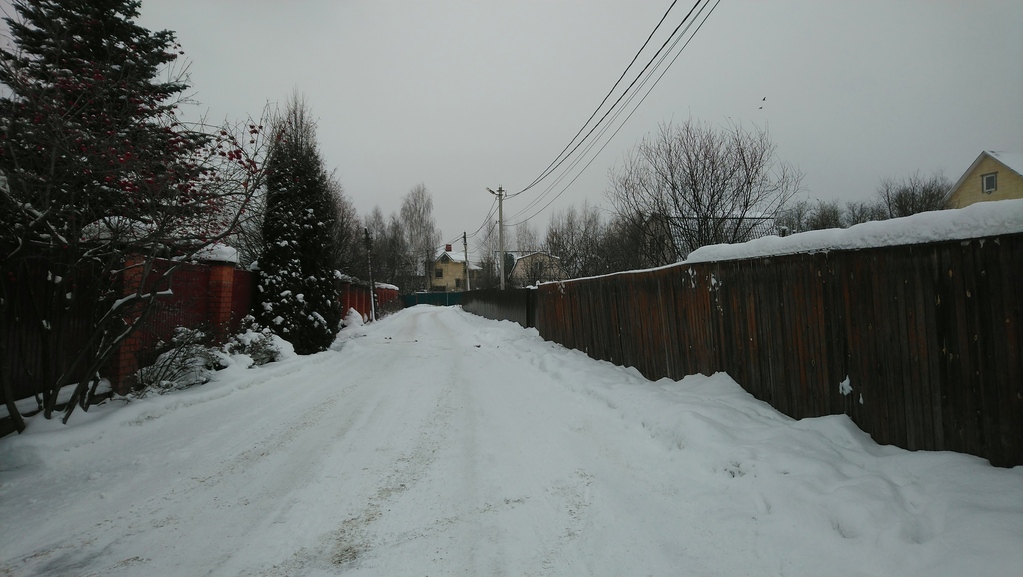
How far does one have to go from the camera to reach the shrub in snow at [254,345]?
881cm

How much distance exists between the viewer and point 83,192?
4418mm

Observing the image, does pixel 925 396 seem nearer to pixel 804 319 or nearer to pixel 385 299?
pixel 804 319

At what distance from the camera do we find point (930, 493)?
2588 mm

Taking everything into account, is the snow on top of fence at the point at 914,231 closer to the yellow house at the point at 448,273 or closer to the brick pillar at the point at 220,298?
the brick pillar at the point at 220,298

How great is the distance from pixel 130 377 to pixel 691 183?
10.8 metres

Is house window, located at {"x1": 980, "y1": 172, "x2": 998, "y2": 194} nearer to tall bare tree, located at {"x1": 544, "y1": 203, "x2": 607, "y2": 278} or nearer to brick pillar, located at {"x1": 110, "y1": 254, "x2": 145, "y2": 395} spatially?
tall bare tree, located at {"x1": 544, "y1": 203, "x2": 607, "y2": 278}

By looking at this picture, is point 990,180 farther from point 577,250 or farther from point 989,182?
point 577,250

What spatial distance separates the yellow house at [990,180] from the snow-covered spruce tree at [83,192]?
1256 inches

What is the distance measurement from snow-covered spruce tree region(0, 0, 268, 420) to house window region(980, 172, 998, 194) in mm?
35567

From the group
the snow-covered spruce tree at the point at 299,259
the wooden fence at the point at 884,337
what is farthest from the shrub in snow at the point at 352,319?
the wooden fence at the point at 884,337

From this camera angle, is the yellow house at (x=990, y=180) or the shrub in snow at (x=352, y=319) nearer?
the shrub in snow at (x=352, y=319)

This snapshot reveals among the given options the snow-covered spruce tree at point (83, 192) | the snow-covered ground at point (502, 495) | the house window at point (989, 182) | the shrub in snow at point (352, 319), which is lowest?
the snow-covered ground at point (502, 495)

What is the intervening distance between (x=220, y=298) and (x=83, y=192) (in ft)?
16.2

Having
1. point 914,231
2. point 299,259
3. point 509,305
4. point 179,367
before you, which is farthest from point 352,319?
point 914,231
